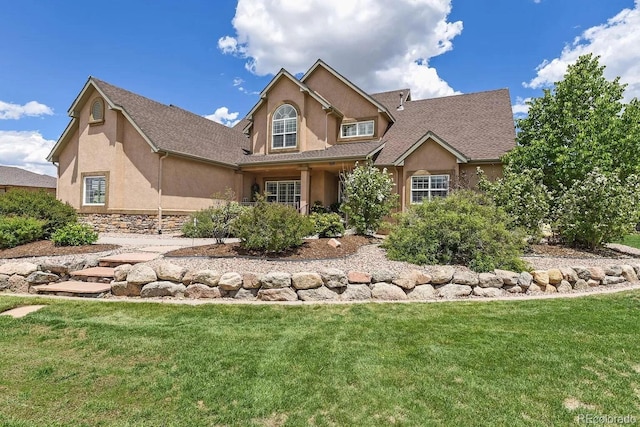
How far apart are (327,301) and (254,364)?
8.72ft

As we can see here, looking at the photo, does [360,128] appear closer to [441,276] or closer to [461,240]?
[461,240]

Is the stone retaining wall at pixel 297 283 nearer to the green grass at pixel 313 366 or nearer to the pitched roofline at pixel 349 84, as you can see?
the green grass at pixel 313 366

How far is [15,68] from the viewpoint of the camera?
15.8 m

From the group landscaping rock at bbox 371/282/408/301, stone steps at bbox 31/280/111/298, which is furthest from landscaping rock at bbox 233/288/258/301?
stone steps at bbox 31/280/111/298

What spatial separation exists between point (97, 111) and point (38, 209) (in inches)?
333

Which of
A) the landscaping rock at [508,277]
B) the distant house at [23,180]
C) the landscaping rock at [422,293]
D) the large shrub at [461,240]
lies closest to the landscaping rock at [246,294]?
the landscaping rock at [422,293]

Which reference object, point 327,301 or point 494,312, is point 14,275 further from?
point 494,312

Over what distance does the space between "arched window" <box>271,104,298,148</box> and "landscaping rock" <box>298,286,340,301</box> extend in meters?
13.4

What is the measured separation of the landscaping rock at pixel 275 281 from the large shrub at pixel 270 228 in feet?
5.07

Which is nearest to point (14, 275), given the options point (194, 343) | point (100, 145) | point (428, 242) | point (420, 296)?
point (194, 343)

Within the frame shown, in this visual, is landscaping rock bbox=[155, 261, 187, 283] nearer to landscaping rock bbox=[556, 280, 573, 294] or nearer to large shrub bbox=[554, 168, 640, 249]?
landscaping rock bbox=[556, 280, 573, 294]

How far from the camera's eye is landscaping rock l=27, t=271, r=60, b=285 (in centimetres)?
659

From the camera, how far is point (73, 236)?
A: 29.3ft

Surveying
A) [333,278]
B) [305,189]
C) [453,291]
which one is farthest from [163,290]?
[305,189]
